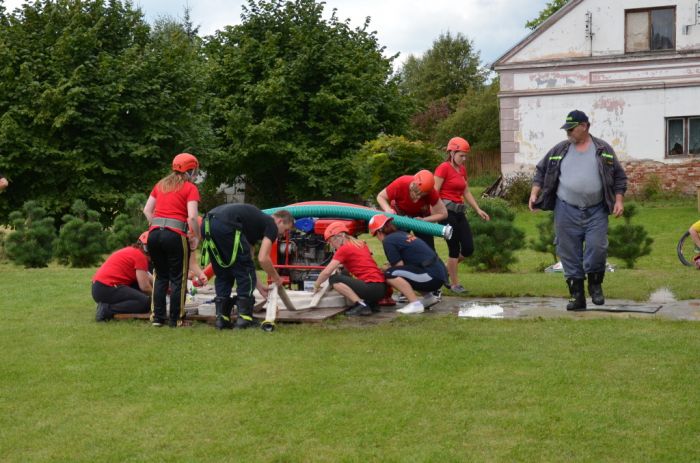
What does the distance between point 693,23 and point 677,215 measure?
22.2 ft

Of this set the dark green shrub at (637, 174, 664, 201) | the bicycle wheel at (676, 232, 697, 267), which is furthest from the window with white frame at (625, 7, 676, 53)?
the bicycle wheel at (676, 232, 697, 267)

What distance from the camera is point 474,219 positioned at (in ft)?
49.5

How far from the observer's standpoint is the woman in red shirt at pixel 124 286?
1002 cm

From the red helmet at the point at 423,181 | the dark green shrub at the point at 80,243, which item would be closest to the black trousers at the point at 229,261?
the red helmet at the point at 423,181

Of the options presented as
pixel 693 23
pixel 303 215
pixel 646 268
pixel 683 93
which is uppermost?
pixel 693 23

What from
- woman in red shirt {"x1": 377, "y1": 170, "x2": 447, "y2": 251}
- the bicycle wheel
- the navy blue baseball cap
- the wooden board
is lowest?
the bicycle wheel

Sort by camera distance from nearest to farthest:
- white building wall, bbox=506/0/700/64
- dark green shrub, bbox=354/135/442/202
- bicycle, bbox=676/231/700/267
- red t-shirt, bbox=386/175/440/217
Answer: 1. red t-shirt, bbox=386/175/440/217
2. bicycle, bbox=676/231/700/267
3. dark green shrub, bbox=354/135/442/202
4. white building wall, bbox=506/0/700/64

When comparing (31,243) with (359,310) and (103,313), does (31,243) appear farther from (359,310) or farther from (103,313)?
(359,310)

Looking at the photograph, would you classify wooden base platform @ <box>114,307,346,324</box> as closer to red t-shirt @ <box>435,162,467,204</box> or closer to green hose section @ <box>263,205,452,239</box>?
green hose section @ <box>263,205,452,239</box>

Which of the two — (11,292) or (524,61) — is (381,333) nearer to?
(11,292)

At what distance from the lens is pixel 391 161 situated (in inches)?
1013

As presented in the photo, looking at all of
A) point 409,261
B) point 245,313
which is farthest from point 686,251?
point 245,313

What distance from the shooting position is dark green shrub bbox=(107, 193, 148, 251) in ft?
55.0

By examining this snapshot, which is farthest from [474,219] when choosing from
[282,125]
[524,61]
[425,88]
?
[425,88]
